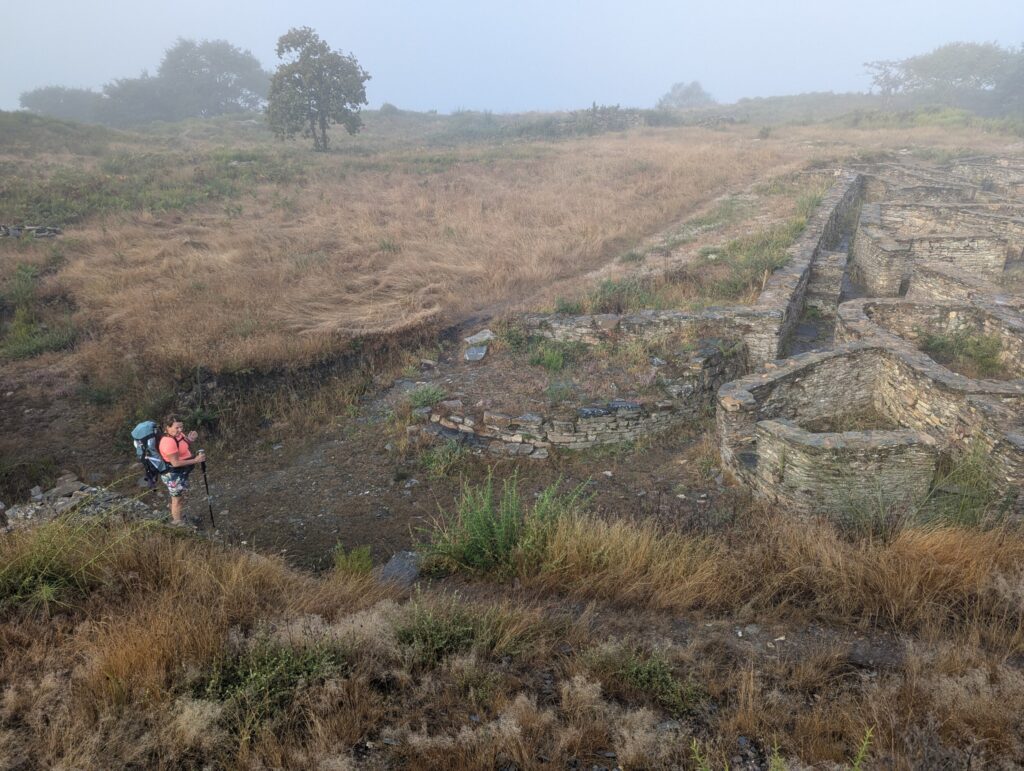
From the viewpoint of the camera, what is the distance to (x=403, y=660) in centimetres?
280

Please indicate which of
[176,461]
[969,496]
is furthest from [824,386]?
[176,461]

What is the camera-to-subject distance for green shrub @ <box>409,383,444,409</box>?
→ 23.3ft

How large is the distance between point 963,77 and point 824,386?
54.2 meters

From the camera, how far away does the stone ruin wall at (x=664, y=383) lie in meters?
6.48

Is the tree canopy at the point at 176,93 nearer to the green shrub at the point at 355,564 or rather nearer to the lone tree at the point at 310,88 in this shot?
the lone tree at the point at 310,88

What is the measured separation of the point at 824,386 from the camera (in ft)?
21.1

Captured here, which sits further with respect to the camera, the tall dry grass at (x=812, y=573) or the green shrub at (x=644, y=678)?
the tall dry grass at (x=812, y=573)

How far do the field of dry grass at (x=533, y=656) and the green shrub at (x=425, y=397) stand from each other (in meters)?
3.27

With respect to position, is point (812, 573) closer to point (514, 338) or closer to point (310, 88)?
point (514, 338)

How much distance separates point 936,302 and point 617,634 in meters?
6.84

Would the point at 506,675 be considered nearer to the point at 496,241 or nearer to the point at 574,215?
the point at 496,241

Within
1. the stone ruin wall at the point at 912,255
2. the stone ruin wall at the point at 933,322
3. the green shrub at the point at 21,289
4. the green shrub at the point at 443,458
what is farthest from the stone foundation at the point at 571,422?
the green shrub at the point at 21,289

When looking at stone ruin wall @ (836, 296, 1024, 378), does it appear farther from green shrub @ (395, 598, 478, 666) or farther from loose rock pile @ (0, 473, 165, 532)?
loose rock pile @ (0, 473, 165, 532)

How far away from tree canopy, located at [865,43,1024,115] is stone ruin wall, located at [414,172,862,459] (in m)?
46.3
